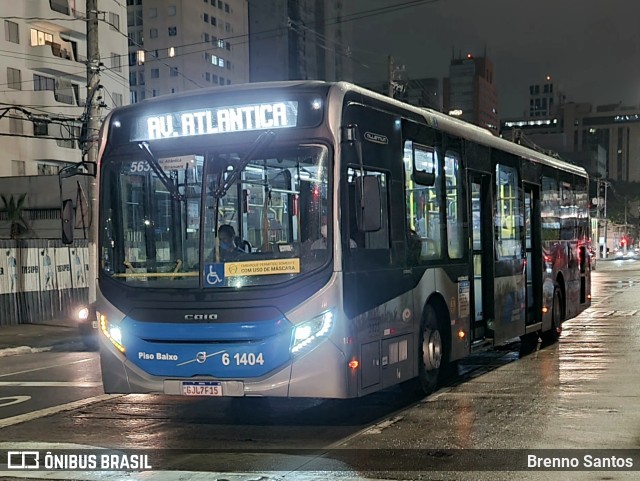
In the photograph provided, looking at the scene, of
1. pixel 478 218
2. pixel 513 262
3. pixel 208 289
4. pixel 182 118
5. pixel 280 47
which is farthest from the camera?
pixel 280 47

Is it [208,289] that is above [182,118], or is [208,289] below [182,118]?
below

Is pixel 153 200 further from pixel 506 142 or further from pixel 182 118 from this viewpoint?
pixel 506 142

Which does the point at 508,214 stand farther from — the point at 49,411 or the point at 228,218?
the point at 49,411

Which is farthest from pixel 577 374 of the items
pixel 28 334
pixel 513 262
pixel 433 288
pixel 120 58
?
pixel 120 58

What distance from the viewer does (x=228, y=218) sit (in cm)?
750

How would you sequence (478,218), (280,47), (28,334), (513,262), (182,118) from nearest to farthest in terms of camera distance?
(182,118) → (478,218) → (513,262) → (28,334) → (280,47)

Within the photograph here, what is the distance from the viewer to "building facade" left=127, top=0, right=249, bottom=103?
94125 millimetres

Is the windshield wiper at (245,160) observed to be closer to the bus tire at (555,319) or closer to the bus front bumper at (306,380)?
the bus front bumper at (306,380)

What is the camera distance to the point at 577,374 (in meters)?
11.0

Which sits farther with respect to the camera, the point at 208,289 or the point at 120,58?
→ the point at 120,58

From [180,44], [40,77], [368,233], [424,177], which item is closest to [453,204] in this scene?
[424,177]

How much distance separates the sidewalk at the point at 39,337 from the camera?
1691 cm

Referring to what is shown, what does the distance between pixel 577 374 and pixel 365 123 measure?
5.56 m

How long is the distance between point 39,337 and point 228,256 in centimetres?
1299
